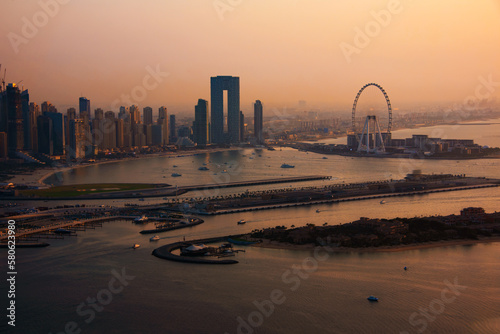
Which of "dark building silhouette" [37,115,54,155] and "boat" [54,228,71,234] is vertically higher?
"dark building silhouette" [37,115,54,155]

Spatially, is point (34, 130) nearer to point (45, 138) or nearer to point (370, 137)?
point (45, 138)

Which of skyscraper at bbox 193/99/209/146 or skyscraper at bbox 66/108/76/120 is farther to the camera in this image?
skyscraper at bbox 193/99/209/146

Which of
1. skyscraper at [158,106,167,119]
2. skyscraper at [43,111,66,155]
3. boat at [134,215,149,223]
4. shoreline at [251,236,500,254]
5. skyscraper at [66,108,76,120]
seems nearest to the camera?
shoreline at [251,236,500,254]

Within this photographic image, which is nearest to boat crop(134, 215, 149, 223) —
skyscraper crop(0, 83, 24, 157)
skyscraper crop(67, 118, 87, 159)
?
skyscraper crop(0, 83, 24, 157)

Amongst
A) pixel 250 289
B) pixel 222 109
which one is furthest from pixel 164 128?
pixel 250 289

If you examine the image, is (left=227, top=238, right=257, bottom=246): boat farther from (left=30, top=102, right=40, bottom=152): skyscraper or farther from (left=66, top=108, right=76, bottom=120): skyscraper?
(left=66, top=108, right=76, bottom=120): skyscraper

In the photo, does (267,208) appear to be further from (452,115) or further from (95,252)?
(452,115)

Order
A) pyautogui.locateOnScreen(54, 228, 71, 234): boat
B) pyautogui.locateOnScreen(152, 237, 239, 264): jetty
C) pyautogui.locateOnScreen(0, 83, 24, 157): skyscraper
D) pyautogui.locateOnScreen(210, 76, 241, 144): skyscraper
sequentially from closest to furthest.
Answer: pyautogui.locateOnScreen(152, 237, 239, 264): jetty, pyautogui.locateOnScreen(54, 228, 71, 234): boat, pyautogui.locateOnScreen(0, 83, 24, 157): skyscraper, pyautogui.locateOnScreen(210, 76, 241, 144): skyscraper
